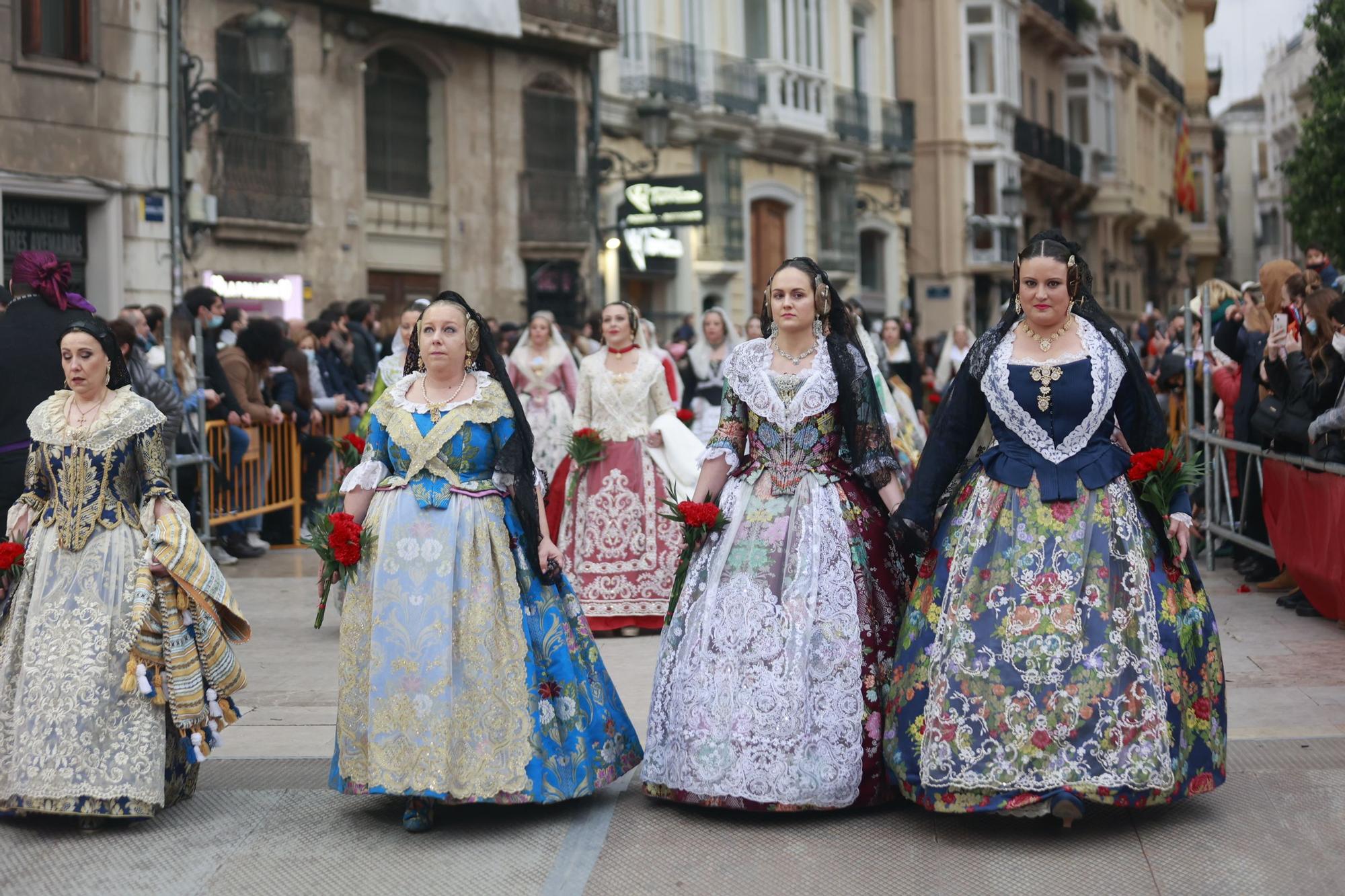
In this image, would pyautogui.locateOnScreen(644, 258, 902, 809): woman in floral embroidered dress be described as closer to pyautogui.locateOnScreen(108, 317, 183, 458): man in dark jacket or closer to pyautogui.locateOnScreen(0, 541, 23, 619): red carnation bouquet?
pyautogui.locateOnScreen(0, 541, 23, 619): red carnation bouquet

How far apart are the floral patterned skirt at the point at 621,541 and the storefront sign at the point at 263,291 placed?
876 cm

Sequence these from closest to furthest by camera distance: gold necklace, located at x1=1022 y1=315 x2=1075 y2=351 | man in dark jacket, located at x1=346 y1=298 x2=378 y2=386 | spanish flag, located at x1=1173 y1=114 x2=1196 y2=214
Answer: gold necklace, located at x1=1022 y1=315 x2=1075 y2=351 → man in dark jacket, located at x1=346 y1=298 x2=378 y2=386 → spanish flag, located at x1=1173 y1=114 x2=1196 y2=214

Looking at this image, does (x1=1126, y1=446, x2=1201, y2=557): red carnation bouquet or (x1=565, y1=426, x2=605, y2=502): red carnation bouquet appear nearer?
(x1=1126, y1=446, x2=1201, y2=557): red carnation bouquet

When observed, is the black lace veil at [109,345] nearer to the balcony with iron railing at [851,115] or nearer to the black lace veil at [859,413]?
the black lace veil at [859,413]

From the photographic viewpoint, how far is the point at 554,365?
12.4 metres

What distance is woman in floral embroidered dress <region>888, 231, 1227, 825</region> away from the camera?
5.53m

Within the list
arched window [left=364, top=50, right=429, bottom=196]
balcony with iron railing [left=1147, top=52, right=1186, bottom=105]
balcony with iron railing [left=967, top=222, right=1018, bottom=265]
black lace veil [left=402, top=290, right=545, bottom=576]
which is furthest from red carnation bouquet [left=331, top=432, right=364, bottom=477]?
balcony with iron railing [left=1147, top=52, right=1186, bottom=105]

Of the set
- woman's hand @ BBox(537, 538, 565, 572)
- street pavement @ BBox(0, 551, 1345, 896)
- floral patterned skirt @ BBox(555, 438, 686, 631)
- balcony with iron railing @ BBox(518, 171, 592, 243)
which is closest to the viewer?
street pavement @ BBox(0, 551, 1345, 896)

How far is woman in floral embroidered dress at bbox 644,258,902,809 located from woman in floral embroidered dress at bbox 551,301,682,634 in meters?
3.88

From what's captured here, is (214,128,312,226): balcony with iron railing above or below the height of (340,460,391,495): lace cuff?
above

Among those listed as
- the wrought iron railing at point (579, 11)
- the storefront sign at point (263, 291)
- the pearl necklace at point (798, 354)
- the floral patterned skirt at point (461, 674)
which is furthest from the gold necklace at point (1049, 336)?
the wrought iron railing at point (579, 11)

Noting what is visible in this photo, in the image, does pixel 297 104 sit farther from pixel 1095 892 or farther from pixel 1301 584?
pixel 1095 892

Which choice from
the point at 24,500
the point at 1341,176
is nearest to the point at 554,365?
the point at 24,500

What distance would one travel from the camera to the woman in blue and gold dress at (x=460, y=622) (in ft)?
19.1
